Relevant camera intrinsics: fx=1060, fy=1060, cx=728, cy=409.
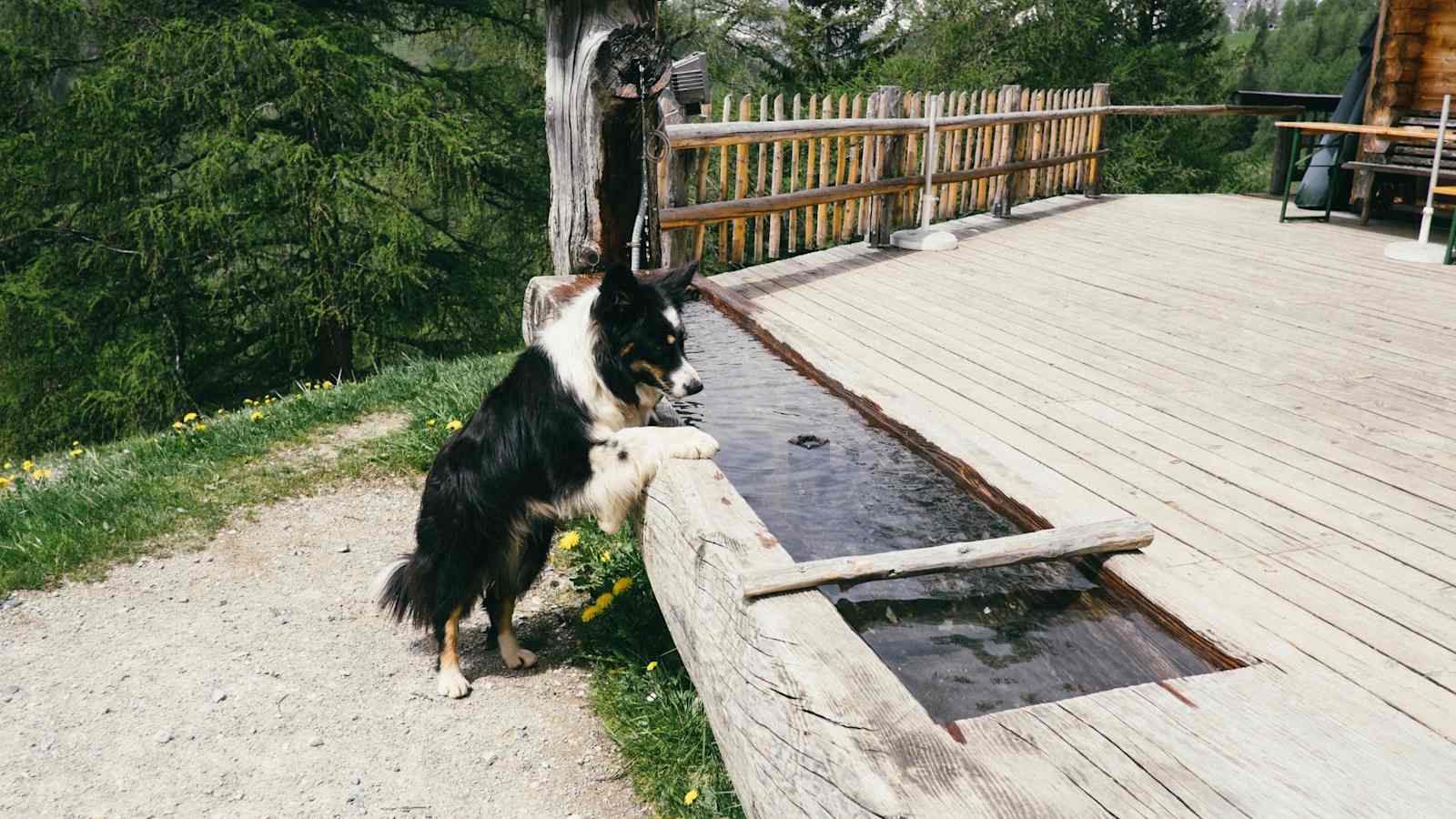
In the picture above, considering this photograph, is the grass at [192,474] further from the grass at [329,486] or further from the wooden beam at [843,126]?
the wooden beam at [843,126]

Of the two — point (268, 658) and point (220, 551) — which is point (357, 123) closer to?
point (220, 551)

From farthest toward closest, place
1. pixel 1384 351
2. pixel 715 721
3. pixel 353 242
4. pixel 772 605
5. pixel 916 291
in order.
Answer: pixel 353 242
pixel 916 291
pixel 1384 351
pixel 715 721
pixel 772 605

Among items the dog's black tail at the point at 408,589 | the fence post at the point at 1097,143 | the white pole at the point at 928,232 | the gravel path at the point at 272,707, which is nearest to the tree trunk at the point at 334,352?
the white pole at the point at 928,232

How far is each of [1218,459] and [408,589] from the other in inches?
119

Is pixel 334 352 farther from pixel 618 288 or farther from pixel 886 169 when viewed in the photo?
pixel 618 288

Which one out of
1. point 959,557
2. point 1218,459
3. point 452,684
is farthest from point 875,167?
point 959,557

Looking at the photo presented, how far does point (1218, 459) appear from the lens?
3945mm

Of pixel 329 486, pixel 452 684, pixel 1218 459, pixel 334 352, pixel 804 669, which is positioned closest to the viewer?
pixel 804 669

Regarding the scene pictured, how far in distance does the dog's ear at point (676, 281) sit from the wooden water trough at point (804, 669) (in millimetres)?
786

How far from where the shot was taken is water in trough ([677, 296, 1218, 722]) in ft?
8.44

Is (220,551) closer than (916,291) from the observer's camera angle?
Yes

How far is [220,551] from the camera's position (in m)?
5.10

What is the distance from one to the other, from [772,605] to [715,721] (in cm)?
44

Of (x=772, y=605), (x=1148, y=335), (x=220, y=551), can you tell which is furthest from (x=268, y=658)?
(x=1148, y=335)
